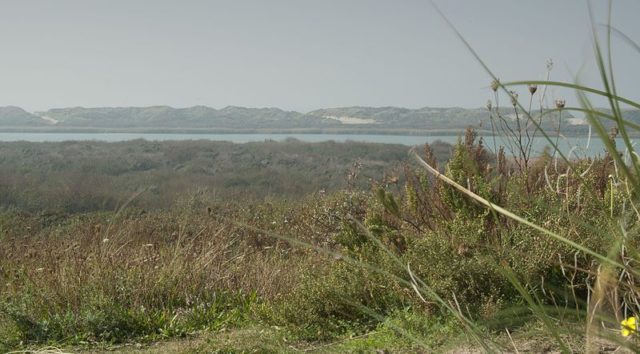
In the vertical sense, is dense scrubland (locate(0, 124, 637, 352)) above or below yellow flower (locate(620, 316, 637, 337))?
below

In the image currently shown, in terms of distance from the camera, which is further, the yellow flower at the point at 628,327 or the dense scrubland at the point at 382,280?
the dense scrubland at the point at 382,280

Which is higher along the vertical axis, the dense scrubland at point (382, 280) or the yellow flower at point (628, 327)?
the yellow flower at point (628, 327)

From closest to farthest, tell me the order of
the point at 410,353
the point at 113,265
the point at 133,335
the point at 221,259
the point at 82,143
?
the point at 410,353, the point at 133,335, the point at 113,265, the point at 221,259, the point at 82,143

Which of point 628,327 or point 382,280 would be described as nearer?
point 628,327

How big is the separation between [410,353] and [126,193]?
985 inches

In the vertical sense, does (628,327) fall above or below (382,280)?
above

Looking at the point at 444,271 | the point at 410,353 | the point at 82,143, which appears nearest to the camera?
the point at 410,353

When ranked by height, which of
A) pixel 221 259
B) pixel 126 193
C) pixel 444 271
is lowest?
pixel 126 193

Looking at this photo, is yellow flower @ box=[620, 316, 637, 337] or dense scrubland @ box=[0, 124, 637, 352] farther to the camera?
dense scrubland @ box=[0, 124, 637, 352]

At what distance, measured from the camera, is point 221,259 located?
799cm

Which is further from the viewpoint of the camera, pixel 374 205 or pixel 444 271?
pixel 374 205

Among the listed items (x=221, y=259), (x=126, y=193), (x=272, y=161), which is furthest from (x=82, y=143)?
(x=221, y=259)

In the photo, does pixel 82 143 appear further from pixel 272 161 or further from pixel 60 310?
pixel 60 310

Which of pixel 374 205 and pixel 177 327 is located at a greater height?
pixel 374 205
